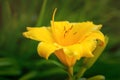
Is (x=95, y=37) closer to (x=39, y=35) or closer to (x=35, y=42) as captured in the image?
(x=39, y=35)

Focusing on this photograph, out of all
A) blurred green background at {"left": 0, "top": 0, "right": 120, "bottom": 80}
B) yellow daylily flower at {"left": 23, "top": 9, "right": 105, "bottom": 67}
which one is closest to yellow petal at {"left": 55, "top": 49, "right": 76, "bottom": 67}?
yellow daylily flower at {"left": 23, "top": 9, "right": 105, "bottom": 67}

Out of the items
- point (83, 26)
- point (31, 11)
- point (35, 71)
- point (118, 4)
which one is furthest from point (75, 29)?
point (118, 4)

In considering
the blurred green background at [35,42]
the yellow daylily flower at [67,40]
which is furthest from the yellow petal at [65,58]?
the blurred green background at [35,42]

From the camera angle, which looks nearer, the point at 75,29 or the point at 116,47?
the point at 75,29

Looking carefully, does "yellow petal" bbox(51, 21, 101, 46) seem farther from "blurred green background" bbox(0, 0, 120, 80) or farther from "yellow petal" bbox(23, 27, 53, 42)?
"blurred green background" bbox(0, 0, 120, 80)

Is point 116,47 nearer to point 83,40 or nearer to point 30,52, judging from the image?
A: point 30,52

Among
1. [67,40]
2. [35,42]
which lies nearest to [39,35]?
[67,40]
